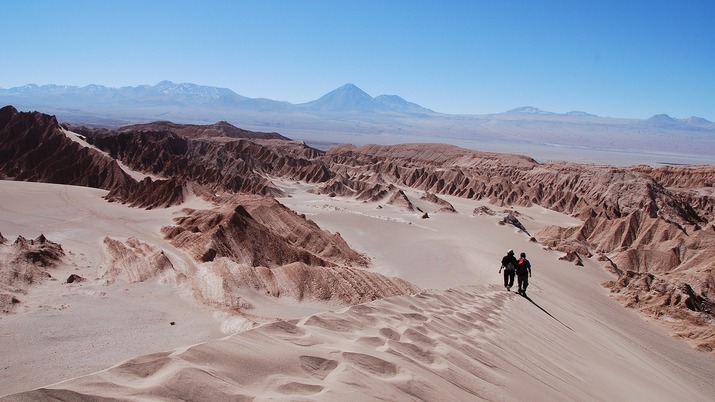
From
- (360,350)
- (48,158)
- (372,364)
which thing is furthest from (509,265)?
(48,158)

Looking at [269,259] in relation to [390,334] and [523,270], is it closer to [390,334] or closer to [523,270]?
[523,270]

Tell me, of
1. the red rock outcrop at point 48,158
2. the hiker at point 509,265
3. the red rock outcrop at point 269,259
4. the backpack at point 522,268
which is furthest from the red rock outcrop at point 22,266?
the red rock outcrop at point 48,158

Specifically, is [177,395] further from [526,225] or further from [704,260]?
[526,225]

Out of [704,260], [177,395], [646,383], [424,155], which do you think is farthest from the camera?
[424,155]

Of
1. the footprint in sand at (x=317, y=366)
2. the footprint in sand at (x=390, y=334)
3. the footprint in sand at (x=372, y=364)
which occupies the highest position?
the footprint in sand at (x=317, y=366)

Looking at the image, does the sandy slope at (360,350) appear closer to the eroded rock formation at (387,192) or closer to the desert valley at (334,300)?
the desert valley at (334,300)

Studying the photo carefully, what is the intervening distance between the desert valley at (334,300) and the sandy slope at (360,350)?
26 mm

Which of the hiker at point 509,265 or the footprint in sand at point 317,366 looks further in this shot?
the hiker at point 509,265

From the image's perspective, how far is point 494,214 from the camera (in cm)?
4244

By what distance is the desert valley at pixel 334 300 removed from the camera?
3.63m

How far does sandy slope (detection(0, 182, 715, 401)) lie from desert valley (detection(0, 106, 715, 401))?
26mm

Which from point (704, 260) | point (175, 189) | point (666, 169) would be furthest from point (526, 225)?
point (666, 169)

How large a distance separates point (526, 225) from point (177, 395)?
44.2 meters

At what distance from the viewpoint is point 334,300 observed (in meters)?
13.2
